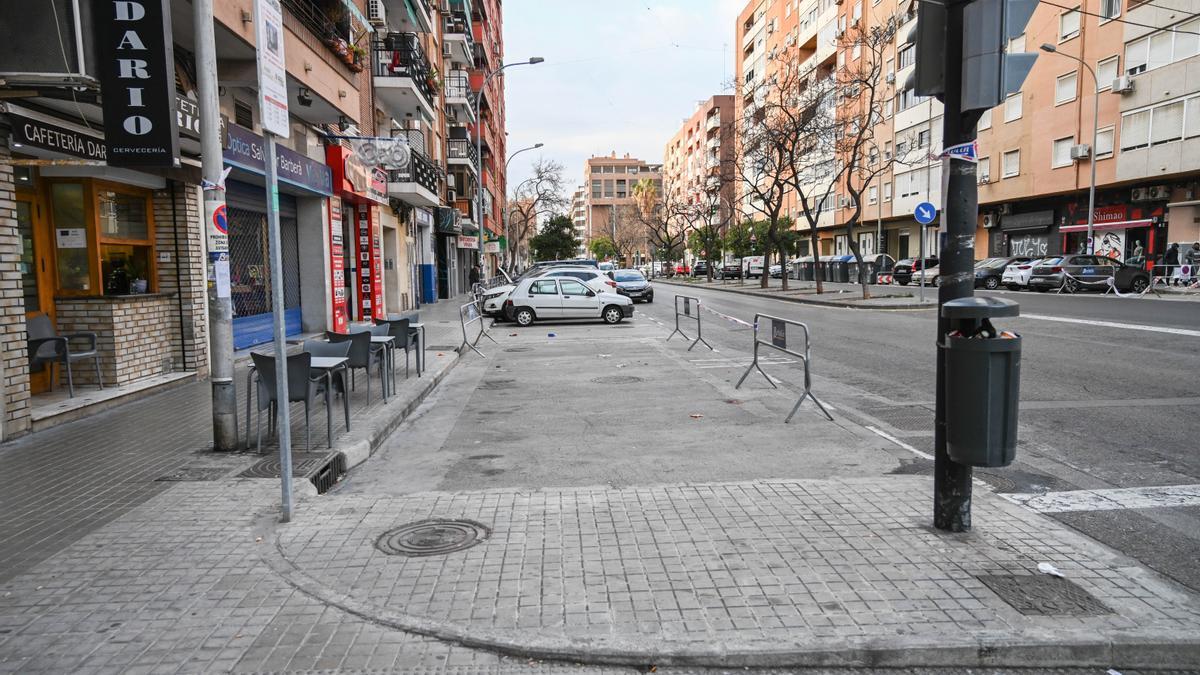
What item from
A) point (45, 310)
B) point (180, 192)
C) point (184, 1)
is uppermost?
point (184, 1)

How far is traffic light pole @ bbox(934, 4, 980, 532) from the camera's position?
4.27 m

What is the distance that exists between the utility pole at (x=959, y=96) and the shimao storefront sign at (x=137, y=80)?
268 inches

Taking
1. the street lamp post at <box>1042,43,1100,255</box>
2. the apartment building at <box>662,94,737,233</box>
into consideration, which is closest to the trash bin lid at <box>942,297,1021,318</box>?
the street lamp post at <box>1042,43,1100,255</box>

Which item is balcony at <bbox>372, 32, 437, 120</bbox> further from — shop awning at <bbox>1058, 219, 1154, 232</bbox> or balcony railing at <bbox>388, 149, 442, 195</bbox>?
shop awning at <bbox>1058, 219, 1154, 232</bbox>

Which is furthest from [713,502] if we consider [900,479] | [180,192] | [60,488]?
[180,192]

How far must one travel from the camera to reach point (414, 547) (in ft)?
14.5

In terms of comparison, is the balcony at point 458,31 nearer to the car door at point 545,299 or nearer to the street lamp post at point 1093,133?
the car door at point 545,299

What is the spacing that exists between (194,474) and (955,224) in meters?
5.75

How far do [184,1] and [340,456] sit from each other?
617 cm

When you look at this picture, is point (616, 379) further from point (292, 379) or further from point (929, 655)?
point (929, 655)

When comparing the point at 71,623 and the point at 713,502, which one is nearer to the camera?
the point at 71,623

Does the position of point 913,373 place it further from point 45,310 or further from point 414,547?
point 45,310

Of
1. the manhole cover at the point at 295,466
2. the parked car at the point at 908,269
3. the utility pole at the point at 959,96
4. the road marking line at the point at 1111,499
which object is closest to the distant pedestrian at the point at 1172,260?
the parked car at the point at 908,269

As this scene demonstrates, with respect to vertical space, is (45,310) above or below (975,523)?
above
